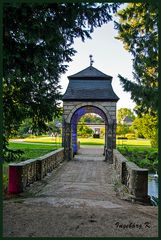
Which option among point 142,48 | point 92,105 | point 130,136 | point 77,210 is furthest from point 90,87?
point 130,136

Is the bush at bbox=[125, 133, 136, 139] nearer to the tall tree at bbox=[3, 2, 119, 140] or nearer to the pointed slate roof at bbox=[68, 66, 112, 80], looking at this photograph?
the pointed slate roof at bbox=[68, 66, 112, 80]

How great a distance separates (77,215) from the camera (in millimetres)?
6344

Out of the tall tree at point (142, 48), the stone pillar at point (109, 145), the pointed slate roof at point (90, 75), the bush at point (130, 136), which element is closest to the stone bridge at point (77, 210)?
the tall tree at point (142, 48)

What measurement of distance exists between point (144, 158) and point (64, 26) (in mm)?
17904

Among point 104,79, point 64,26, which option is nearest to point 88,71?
point 104,79

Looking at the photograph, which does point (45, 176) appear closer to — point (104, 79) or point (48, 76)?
point (48, 76)

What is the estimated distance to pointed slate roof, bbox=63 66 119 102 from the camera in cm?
2050

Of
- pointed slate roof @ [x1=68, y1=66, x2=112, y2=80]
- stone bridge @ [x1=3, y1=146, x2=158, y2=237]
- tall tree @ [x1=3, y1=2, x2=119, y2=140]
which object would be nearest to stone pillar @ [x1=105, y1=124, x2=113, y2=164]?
pointed slate roof @ [x1=68, y1=66, x2=112, y2=80]

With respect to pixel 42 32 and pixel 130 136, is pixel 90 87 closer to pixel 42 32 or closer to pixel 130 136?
pixel 42 32

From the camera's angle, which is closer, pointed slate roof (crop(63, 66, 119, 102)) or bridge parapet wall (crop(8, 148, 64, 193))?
bridge parapet wall (crop(8, 148, 64, 193))

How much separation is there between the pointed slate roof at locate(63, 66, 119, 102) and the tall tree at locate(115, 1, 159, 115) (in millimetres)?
11420

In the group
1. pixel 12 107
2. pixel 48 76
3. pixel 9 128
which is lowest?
pixel 9 128

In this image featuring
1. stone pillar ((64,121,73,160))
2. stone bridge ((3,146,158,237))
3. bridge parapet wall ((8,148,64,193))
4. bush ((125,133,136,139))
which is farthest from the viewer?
bush ((125,133,136,139))

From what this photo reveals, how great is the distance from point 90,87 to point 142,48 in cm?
1294
